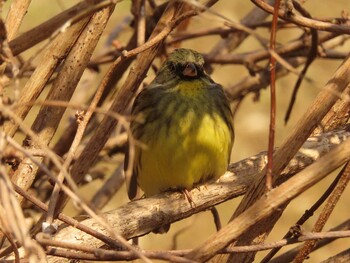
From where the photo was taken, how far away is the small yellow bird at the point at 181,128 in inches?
112

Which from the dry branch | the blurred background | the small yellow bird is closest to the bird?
the small yellow bird

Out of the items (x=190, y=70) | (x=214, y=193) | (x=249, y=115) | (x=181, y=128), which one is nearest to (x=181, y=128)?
(x=181, y=128)

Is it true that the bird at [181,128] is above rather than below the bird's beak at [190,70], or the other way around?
below

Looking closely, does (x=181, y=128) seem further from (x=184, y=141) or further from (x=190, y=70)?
(x=190, y=70)

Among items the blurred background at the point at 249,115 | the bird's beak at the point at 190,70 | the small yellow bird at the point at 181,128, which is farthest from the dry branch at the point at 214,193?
the blurred background at the point at 249,115

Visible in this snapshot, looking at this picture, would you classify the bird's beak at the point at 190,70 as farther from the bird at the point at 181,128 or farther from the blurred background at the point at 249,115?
the blurred background at the point at 249,115

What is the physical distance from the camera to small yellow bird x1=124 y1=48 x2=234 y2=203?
2838 millimetres

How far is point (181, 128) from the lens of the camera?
2854 millimetres

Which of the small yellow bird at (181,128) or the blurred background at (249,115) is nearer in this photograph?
the small yellow bird at (181,128)

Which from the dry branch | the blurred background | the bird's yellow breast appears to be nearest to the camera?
the dry branch

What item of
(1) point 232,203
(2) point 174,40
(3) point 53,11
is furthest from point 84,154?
(3) point 53,11

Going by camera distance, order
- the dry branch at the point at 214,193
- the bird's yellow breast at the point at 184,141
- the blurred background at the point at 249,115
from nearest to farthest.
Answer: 1. the dry branch at the point at 214,193
2. the bird's yellow breast at the point at 184,141
3. the blurred background at the point at 249,115

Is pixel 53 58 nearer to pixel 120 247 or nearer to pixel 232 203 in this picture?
pixel 120 247

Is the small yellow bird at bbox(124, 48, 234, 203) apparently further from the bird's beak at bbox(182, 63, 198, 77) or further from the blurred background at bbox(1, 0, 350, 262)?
the blurred background at bbox(1, 0, 350, 262)
